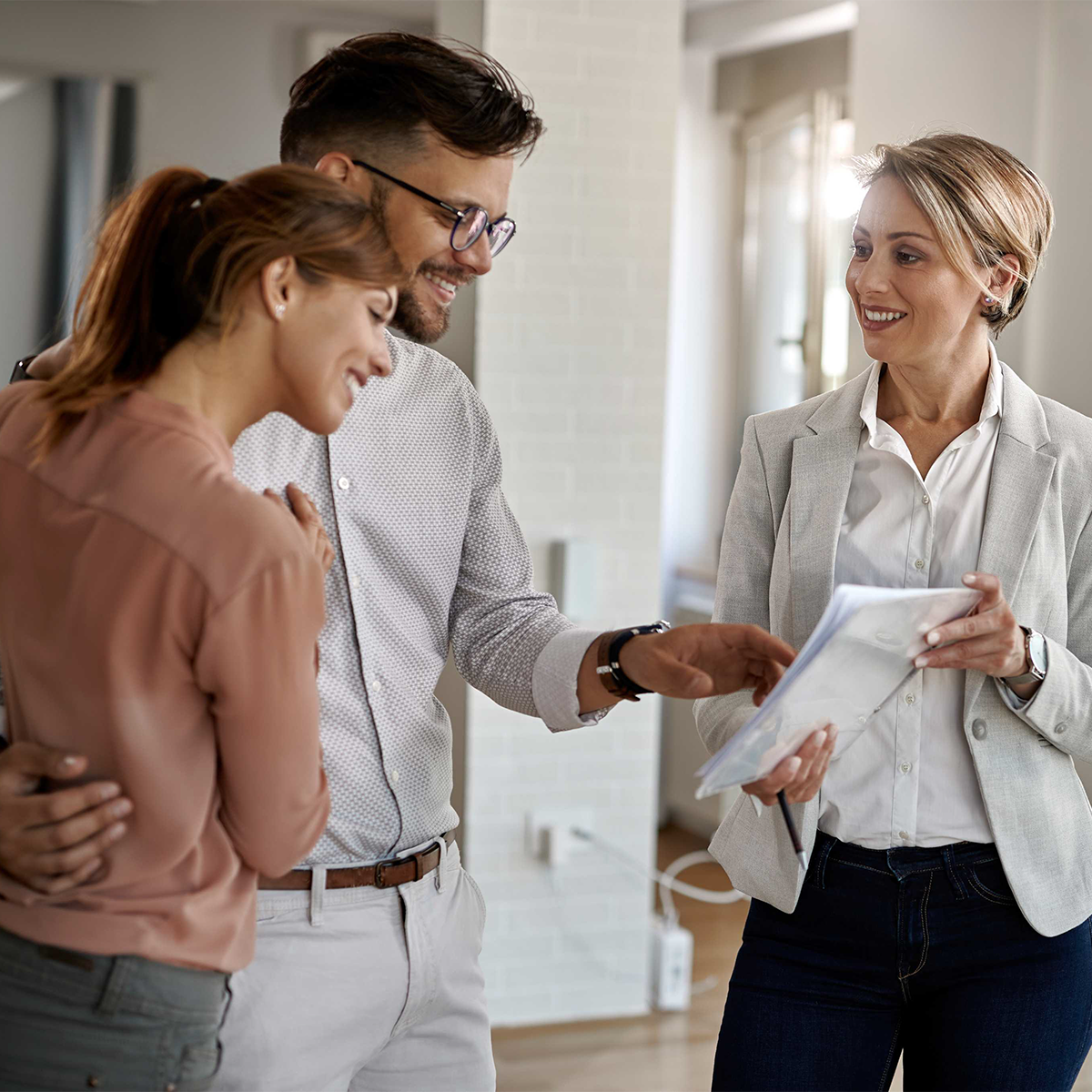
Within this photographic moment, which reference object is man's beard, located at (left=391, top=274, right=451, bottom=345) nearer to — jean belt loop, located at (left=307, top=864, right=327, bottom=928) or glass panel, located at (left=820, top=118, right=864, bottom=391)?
jean belt loop, located at (left=307, top=864, right=327, bottom=928)

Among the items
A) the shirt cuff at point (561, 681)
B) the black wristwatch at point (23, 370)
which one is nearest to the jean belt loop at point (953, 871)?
the shirt cuff at point (561, 681)

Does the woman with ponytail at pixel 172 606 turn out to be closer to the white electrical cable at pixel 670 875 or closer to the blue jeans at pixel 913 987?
the blue jeans at pixel 913 987

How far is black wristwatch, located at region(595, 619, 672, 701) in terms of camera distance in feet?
4.77

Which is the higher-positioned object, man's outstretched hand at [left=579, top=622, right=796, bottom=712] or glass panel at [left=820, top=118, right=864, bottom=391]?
glass panel at [left=820, top=118, right=864, bottom=391]

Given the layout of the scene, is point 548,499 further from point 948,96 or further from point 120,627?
point 120,627

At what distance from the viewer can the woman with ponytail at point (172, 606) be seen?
3.05ft

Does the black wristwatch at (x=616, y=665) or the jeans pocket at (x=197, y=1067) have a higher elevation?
the black wristwatch at (x=616, y=665)

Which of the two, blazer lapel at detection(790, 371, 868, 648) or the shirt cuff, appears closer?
the shirt cuff

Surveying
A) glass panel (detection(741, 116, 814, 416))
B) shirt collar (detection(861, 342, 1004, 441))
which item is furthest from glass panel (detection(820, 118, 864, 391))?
shirt collar (detection(861, 342, 1004, 441))

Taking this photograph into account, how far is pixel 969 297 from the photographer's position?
1.64 meters

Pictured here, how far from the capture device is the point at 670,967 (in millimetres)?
3777

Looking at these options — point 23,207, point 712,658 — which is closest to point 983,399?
point 712,658

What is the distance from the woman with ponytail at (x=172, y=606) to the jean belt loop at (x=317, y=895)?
330mm

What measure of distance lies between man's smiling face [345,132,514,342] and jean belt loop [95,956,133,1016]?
790 mm
